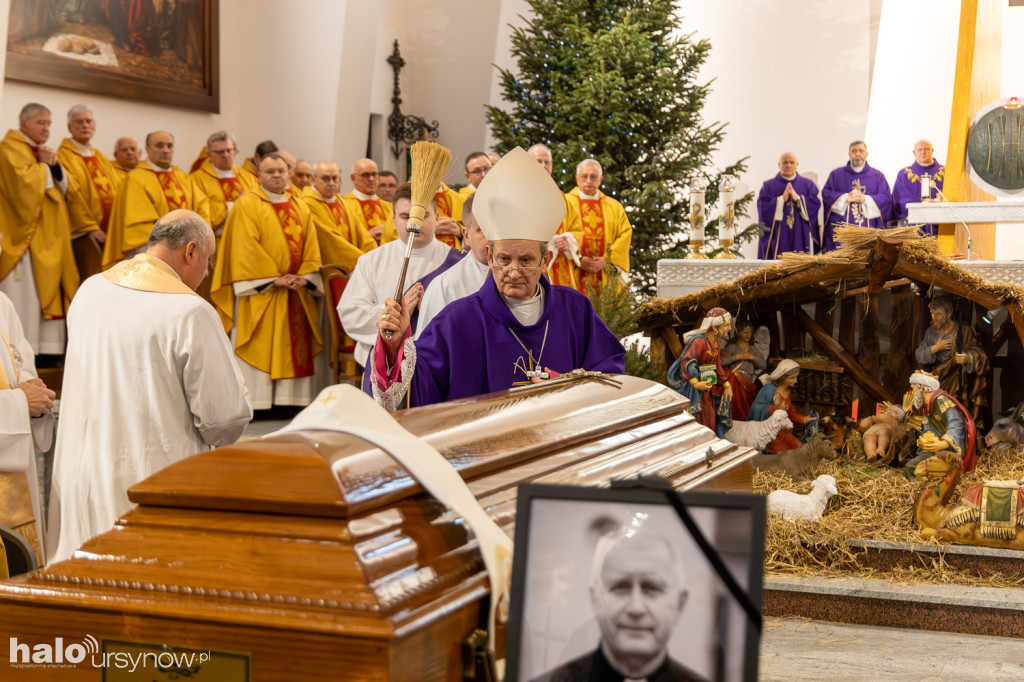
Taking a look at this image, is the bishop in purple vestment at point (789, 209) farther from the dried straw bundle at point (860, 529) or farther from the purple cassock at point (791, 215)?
the dried straw bundle at point (860, 529)

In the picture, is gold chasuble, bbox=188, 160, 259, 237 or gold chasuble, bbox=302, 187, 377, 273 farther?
gold chasuble, bbox=188, 160, 259, 237

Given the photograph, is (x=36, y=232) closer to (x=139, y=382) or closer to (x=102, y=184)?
(x=102, y=184)

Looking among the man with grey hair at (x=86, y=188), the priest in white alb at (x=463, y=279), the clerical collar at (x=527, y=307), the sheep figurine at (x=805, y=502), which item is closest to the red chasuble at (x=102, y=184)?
the man with grey hair at (x=86, y=188)

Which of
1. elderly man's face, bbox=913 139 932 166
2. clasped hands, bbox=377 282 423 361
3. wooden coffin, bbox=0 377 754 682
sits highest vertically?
elderly man's face, bbox=913 139 932 166

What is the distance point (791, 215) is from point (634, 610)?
40.7ft

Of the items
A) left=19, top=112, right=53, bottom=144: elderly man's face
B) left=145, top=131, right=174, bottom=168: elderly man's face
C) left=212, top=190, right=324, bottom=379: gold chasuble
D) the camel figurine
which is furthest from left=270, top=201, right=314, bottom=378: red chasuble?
the camel figurine

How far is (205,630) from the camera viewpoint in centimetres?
99

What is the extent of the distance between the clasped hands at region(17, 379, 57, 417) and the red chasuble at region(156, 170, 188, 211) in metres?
5.08

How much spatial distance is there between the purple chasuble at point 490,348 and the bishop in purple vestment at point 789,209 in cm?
999

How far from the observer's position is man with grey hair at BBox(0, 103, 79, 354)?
7.67 m

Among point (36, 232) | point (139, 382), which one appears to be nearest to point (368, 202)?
point (36, 232)

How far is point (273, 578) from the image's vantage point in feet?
3.30

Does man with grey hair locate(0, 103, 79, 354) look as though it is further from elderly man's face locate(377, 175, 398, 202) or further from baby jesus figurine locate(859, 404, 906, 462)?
baby jesus figurine locate(859, 404, 906, 462)

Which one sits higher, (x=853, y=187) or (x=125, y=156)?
(x=853, y=187)
